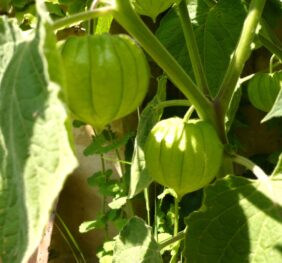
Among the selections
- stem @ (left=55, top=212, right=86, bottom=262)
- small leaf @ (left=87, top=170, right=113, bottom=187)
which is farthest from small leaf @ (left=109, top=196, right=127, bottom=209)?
stem @ (left=55, top=212, right=86, bottom=262)

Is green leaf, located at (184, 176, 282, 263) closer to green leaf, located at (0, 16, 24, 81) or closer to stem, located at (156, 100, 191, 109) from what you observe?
stem, located at (156, 100, 191, 109)

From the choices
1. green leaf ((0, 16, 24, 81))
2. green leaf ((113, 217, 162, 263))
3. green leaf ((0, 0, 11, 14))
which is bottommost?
green leaf ((113, 217, 162, 263))

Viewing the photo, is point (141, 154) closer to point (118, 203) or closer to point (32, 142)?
point (32, 142)

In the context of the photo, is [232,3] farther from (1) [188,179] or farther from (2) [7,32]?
(2) [7,32]

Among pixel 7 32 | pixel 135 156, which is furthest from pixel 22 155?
pixel 135 156

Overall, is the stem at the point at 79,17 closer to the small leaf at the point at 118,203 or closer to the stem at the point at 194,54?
the stem at the point at 194,54

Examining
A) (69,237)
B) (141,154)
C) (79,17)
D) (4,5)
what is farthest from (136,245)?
(69,237)
